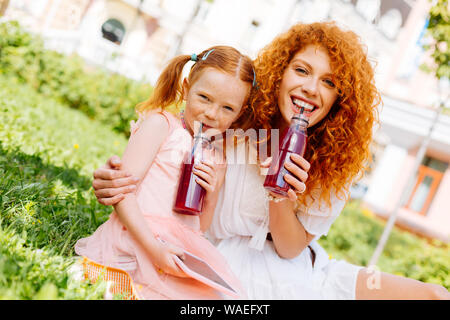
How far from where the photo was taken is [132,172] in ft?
6.04

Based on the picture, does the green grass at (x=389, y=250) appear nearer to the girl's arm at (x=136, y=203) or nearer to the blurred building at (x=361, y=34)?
the girl's arm at (x=136, y=203)

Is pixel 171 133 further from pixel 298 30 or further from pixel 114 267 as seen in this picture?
pixel 298 30

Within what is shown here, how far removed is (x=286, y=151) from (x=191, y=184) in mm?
Answer: 454

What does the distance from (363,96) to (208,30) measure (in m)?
18.0

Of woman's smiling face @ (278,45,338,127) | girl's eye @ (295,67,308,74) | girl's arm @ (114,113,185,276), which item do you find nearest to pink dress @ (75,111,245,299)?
girl's arm @ (114,113,185,276)

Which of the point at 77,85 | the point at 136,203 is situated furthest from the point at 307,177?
the point at 77,85

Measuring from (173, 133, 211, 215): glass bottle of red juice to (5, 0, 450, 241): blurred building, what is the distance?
11.1 metres

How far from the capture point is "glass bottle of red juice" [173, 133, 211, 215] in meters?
1.88

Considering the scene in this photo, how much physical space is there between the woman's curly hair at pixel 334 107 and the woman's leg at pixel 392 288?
16.0 inches

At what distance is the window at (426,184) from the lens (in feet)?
47.2

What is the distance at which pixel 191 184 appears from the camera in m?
1.88

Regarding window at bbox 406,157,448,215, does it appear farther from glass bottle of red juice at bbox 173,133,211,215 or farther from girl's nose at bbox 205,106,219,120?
glass bottle of red juice at bbox 173,133,211,215

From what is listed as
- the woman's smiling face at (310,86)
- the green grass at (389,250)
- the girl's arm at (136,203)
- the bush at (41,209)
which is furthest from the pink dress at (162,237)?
the green grass at (389,250)

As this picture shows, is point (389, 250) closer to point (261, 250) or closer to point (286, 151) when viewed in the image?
point (261, 250)
